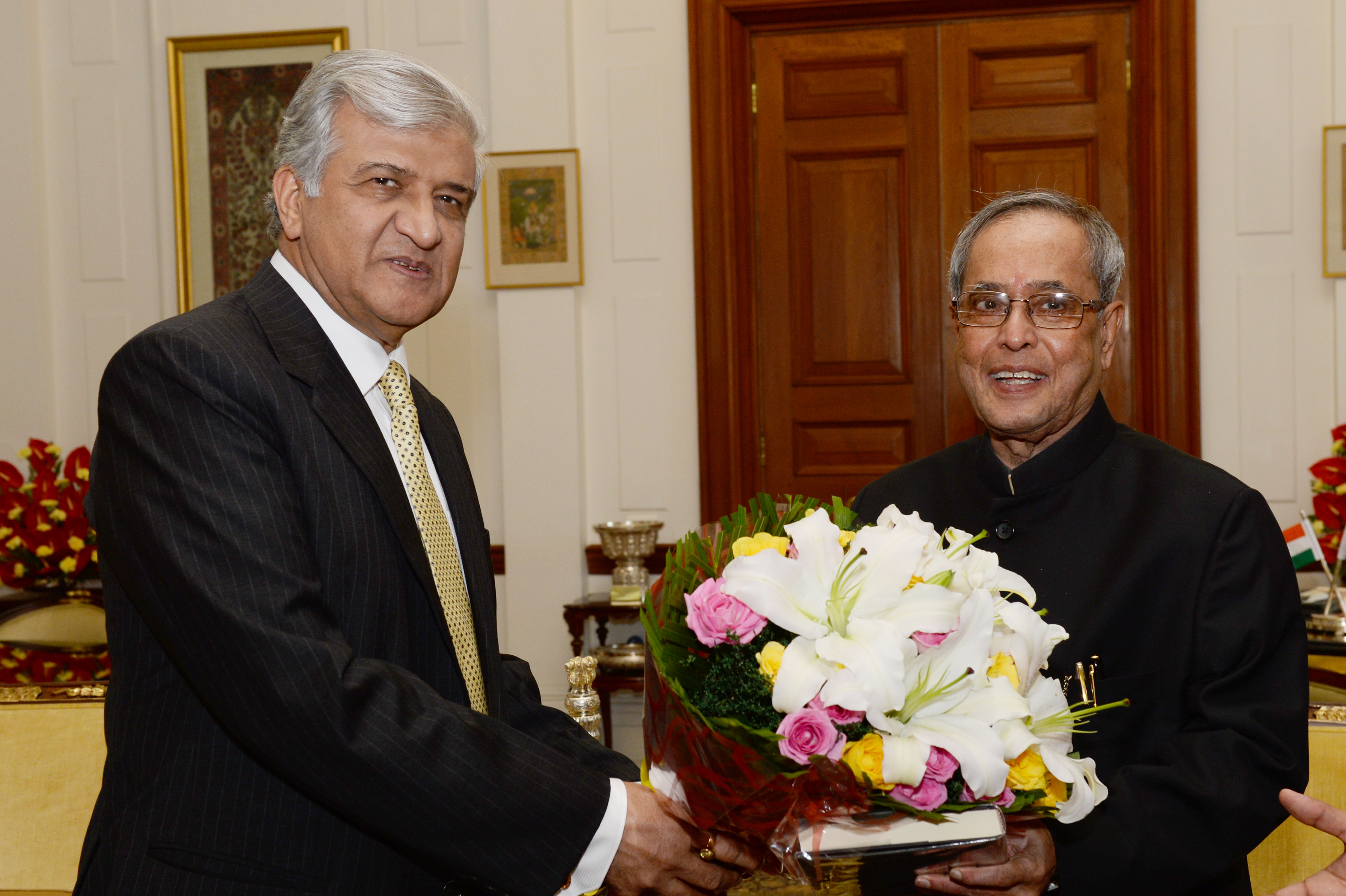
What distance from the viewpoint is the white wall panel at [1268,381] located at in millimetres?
4738

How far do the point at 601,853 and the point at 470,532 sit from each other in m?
0.59

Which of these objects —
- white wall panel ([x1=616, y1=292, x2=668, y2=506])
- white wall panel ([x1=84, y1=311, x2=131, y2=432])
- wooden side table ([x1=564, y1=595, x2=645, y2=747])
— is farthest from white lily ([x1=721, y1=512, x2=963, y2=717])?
white wall panel ([x1=84, y1=311, x2=131, y2=432])

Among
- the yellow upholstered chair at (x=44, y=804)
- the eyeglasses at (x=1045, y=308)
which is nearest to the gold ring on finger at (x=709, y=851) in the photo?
the eyeglasses at (x=1045, y=308)

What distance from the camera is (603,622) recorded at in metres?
4.88

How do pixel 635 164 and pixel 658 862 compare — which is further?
pixel 635 164

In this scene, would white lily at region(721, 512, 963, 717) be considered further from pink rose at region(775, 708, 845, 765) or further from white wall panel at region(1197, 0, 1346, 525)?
white wall panel at region(1197, 0, 1346, 525)

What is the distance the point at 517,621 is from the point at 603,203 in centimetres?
196

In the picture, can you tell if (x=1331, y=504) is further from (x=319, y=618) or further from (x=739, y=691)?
(x=319, y=618)

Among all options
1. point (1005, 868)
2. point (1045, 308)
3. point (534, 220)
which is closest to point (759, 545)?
point (1005, 868)

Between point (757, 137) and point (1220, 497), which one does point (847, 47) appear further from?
point (1220, 497)

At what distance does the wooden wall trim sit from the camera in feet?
15.5

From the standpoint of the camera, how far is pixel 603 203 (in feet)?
16.8

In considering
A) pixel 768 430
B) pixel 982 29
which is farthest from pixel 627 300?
pixel 982 29

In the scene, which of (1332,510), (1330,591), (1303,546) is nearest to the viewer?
(1303,546)
